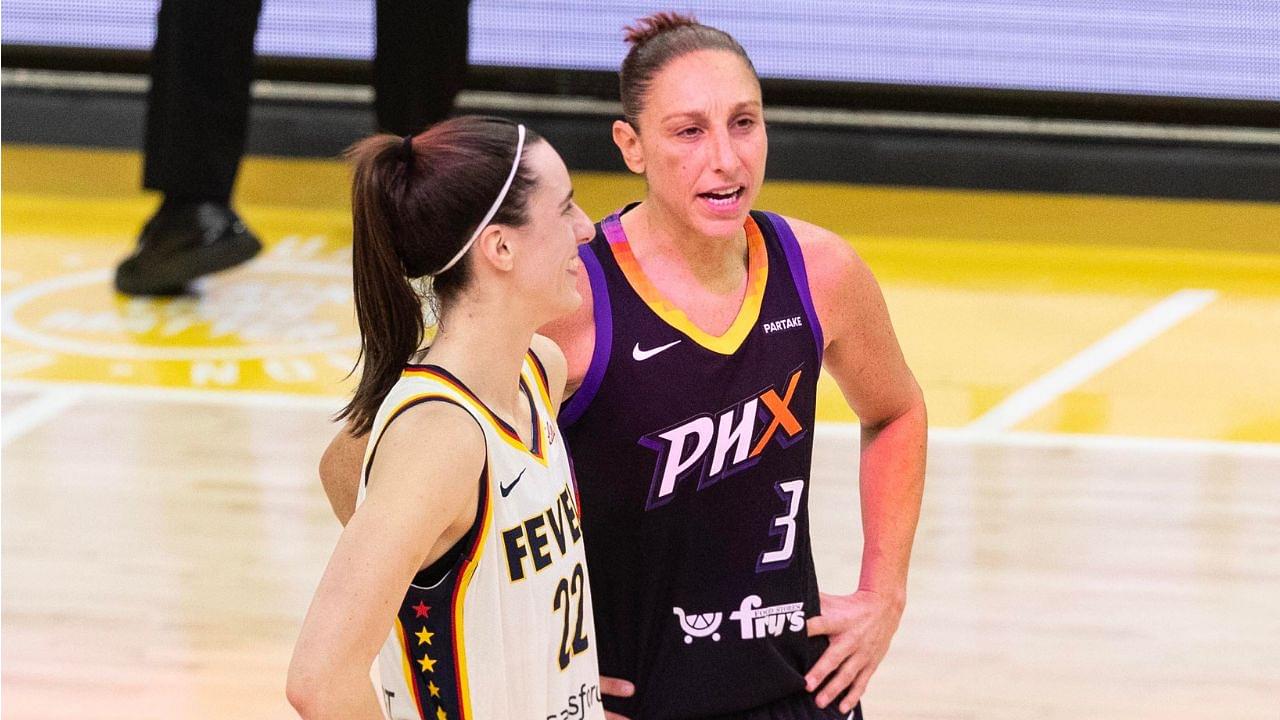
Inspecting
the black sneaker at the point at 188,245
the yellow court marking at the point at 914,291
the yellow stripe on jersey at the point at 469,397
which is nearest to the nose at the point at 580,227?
the yellow stripe on jersey at the point at 469,397

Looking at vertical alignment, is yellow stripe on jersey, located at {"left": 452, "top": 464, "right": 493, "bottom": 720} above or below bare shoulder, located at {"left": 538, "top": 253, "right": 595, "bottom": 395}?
below

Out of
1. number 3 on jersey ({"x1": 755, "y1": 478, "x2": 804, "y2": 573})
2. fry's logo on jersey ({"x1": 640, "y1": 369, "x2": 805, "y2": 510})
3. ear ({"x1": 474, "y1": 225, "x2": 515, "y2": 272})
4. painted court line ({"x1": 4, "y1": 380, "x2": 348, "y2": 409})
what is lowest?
painted court line ({"x1": 4, "y1": 380, "x2": 348, "y2": 409})

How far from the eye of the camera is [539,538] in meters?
1.82

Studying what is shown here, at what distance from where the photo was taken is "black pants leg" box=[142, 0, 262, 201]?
17.9 ft

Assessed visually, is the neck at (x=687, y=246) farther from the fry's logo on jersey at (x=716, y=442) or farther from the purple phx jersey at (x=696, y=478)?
the fry's logo on jersey at (x=716, y=442)

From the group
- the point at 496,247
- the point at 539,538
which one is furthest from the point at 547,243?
the point at 539,538

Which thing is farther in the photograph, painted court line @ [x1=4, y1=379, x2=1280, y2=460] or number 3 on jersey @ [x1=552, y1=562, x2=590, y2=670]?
painted court line @ [x1=4, y1=379, x2=1280, y2=460]

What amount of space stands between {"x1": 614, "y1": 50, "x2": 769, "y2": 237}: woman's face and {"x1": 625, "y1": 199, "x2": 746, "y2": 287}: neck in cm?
5

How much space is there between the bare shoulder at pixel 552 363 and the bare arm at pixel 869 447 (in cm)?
39

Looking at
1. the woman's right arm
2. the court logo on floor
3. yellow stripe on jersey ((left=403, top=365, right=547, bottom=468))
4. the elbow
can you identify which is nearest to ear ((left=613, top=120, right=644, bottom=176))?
yellow stripe on jersey ((left=403, top=365, right=547, bottom=468))

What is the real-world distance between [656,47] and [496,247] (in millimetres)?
535

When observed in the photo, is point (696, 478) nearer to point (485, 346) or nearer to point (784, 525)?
point (784, 525)

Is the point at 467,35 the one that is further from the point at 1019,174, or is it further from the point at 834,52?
the point at 1019,174

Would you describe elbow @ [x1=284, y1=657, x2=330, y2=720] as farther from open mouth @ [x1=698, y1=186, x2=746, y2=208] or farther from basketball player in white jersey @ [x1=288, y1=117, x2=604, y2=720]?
open mouth @ [x1=698, y1=186, x2=746, y2=208]
